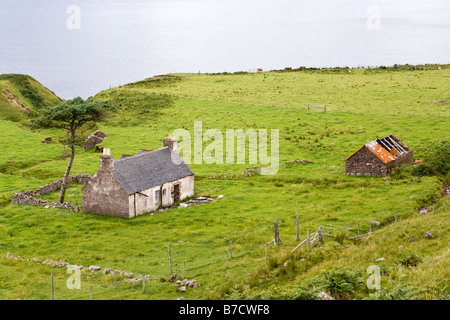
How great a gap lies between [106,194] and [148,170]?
390 centimetres

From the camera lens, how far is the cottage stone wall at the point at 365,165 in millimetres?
42156

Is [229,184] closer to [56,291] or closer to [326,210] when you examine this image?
[326,210]

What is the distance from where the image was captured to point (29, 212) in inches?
1452

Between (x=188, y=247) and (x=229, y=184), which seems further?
(x=229, y=184)

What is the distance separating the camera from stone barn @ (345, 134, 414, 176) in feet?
138

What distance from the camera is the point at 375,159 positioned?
138 feet

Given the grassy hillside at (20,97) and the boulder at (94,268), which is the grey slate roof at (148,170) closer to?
the boulder at (94,268)

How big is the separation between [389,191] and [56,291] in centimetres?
2527

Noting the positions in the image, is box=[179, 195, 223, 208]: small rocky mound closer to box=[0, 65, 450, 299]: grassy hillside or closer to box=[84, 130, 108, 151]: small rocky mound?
box=[0, 65, 450, 299]: grassy hillside

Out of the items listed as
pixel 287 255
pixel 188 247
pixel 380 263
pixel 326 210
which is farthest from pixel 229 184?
pixel 380 263

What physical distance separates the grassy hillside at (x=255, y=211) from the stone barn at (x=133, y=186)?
1.23 metres

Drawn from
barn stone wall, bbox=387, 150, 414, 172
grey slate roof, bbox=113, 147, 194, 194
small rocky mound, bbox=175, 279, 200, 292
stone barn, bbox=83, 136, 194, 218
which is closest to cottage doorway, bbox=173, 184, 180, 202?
Result: stone barn, bbox=83, 136, 194, 218

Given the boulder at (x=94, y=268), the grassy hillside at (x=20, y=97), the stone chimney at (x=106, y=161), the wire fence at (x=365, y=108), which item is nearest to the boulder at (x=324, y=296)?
the boulder at (x=94, y=268)
